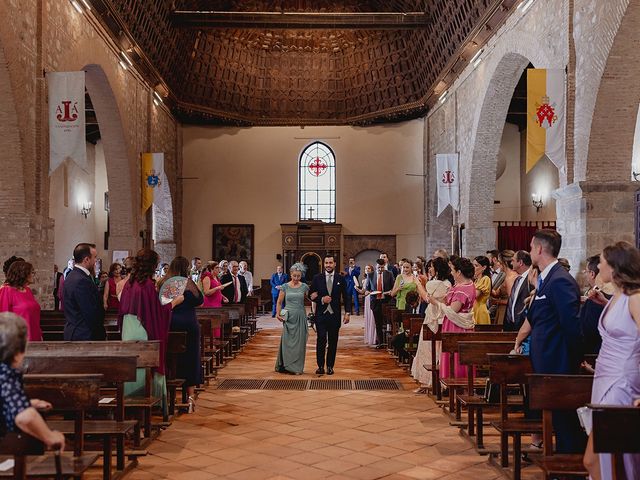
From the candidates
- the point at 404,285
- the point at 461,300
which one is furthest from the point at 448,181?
the point at 461,300

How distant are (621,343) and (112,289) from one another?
8.70m

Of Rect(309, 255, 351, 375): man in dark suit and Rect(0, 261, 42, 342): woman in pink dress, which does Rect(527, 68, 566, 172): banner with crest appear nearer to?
Rect(309, 255, 351, 375): man in dark suit

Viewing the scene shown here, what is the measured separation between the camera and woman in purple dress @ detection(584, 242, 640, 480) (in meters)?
3.42

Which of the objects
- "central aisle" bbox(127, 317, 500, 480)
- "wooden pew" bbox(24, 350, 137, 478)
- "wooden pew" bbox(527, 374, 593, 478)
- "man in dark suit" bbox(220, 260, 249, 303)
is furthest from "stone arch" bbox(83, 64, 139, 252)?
"wooden pew" bbox(527, 374, 593, 478)

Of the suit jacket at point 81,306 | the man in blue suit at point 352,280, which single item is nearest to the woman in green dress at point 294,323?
the suit jacket at point 81,306

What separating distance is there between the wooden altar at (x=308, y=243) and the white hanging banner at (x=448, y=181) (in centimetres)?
618

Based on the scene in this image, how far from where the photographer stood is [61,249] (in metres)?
20.3

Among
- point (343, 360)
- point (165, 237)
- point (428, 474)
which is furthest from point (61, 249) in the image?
point (428, 474)

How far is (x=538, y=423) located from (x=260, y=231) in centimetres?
1878

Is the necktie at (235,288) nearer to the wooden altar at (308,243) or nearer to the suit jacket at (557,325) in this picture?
the wooden altar at (308,243)

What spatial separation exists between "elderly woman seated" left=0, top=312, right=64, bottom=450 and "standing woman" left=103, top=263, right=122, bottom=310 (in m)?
7.79

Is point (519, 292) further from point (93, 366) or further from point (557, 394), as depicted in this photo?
point (93, 366)

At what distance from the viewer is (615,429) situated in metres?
3.10

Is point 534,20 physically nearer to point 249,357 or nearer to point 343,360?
point 343,360
